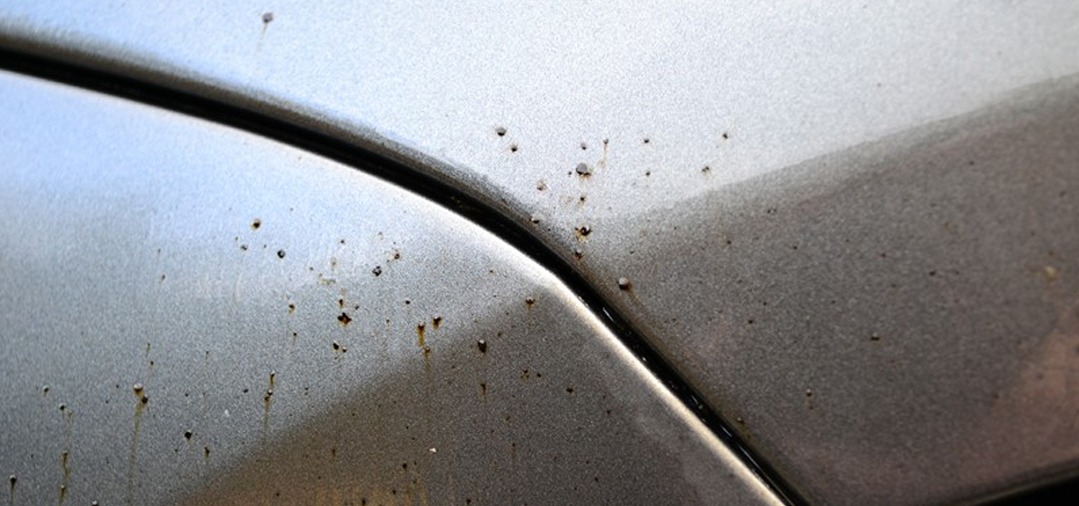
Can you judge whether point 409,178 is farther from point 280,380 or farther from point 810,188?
point 810,188

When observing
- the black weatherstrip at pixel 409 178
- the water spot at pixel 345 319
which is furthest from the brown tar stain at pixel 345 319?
the black weatherstrip at pixel 409 178

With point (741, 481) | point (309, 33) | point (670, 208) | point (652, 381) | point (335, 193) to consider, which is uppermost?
point (309, 33)

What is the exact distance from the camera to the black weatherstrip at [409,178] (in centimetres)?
75

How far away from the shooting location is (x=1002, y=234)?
0.69 metres

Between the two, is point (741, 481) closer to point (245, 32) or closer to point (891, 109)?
point (891, 109)

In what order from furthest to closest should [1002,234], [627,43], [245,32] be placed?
[245,32] < [627,43] < [1002,234]

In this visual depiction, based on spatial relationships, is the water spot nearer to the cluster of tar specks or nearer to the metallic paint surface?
the cluster of tar specks

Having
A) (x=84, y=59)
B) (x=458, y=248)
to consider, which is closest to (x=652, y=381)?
(x=458, y=248)

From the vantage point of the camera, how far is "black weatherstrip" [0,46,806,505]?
0.75 metres

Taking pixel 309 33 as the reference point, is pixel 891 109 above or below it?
below

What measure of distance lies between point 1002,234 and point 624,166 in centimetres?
33

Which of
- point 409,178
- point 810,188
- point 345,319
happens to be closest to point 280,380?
point 345,319

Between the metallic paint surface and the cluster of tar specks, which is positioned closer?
the metallic paint surface

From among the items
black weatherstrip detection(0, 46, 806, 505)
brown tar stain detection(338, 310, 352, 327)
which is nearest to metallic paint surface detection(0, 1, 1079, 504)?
black weatherstrip detection(0, 46, 806, 505)
